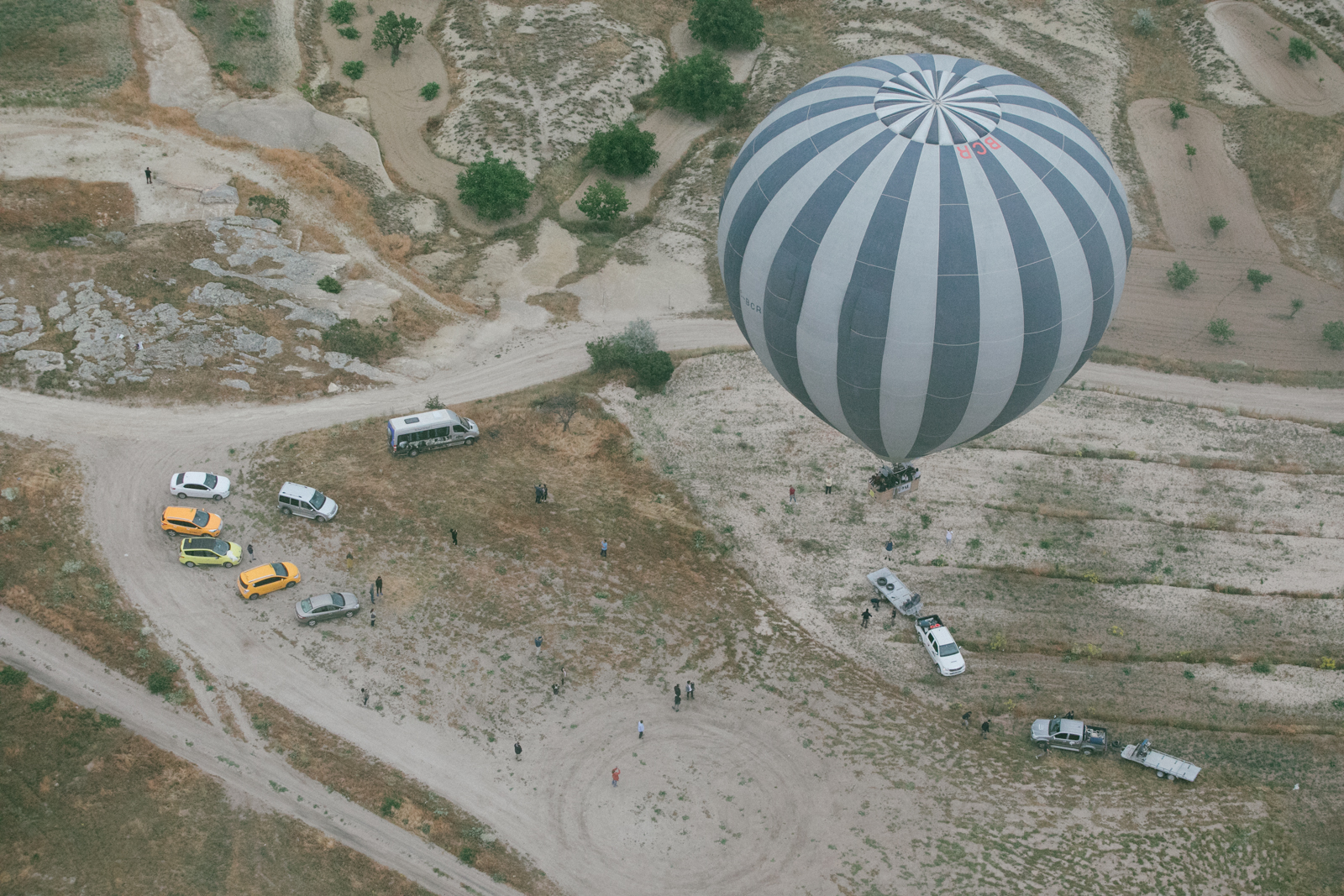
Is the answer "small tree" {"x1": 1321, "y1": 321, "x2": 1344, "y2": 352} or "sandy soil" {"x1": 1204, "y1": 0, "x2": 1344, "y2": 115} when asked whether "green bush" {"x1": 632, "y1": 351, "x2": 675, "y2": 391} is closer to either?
"small tree" {"x1": 1321, "y1": 321, "x2": 1344, "y2": 352}

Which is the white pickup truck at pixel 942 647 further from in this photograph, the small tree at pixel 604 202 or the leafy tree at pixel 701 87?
the leafy tree at pixel 701 87

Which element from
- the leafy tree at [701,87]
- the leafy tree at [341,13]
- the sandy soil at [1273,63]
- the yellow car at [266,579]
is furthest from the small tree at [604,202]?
the sandy soil at [1273,63]

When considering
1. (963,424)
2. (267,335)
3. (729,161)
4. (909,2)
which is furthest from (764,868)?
(909,2)

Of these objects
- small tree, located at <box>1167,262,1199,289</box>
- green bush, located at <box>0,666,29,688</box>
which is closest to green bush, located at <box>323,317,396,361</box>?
green bush, located at <box>0,666,29,688</box>

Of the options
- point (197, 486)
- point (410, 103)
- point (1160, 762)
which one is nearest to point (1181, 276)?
point (1160, 762)

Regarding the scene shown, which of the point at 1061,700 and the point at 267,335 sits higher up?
the point at 267,335

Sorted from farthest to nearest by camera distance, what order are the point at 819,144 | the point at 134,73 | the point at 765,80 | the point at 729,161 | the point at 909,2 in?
the point at 909,2 → the point at 765,80 → the point at 729,161 → the point at 134,73 → the point at 819,144

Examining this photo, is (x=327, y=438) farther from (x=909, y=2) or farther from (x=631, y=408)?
(x=909, y=2)
